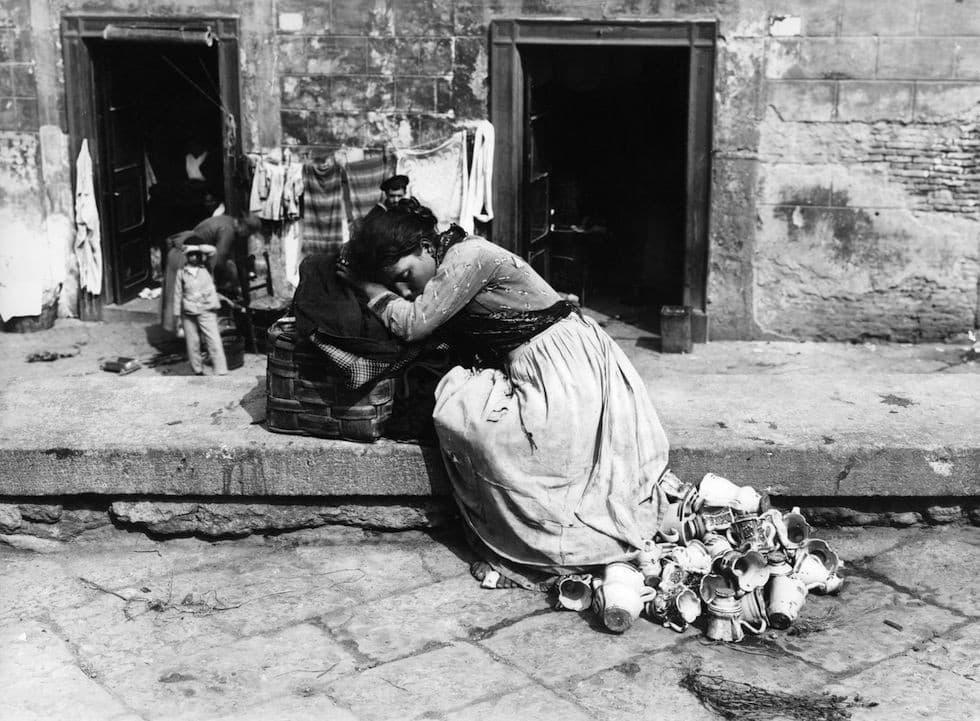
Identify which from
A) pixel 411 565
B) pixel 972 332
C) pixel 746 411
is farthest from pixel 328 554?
pixel 972 332

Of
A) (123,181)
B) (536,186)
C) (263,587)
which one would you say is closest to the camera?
(263,587)

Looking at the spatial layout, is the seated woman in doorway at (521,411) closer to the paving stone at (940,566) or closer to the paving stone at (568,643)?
the paving stone at (568,643)

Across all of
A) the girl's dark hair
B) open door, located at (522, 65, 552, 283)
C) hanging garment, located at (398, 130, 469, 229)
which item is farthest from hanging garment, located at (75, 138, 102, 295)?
the girl's dark hair

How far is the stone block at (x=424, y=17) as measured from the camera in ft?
31.0

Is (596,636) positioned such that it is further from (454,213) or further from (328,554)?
(454,213)

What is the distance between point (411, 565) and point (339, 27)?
5378 millimetres

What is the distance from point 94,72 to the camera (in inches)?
403

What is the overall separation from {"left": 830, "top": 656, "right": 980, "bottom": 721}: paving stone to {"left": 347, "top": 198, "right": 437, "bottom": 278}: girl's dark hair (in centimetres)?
231

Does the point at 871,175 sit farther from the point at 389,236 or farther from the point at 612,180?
the point at 389,236

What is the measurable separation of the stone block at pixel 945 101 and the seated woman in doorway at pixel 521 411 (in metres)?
4.84

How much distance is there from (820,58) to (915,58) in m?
0.65

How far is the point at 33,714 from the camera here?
4.24 m

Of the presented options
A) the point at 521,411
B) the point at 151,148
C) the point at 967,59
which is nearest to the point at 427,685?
the point at 521,411

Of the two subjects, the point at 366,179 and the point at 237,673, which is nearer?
the point at 237,673
